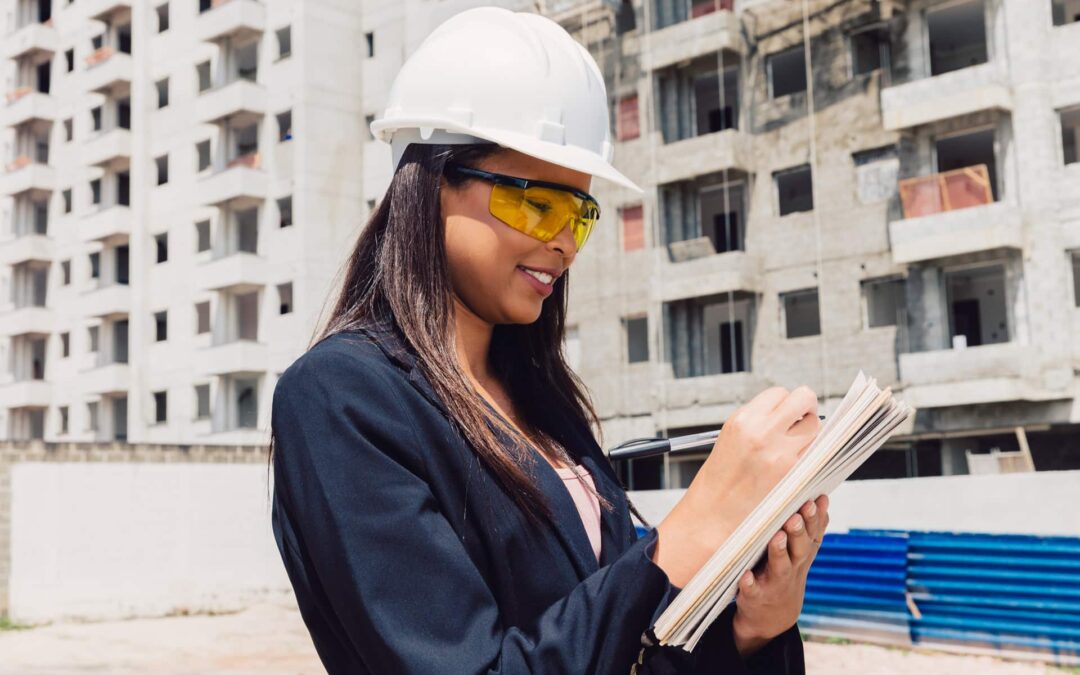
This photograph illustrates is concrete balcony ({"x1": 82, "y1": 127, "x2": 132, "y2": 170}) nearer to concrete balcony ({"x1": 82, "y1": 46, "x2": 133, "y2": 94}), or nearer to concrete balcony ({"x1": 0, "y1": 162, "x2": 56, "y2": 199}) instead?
concrete balcony ({"x1": 82, "y1": 46, "x2": 133, "y2": 94})

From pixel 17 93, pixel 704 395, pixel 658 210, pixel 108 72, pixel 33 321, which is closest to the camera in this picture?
pixel 704 395

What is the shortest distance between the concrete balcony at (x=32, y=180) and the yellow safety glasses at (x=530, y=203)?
4839 centimetres

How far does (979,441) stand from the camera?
80.8 feet

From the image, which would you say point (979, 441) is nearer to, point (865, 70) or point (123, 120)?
point (865, 70)

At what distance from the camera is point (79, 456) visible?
2191 cm

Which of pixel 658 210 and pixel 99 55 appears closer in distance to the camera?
pixel 658 210

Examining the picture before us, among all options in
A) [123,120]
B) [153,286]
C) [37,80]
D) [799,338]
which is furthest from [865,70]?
[37,80]

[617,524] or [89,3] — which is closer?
[617,524]

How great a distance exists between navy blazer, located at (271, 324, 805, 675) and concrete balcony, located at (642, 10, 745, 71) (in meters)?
28.2

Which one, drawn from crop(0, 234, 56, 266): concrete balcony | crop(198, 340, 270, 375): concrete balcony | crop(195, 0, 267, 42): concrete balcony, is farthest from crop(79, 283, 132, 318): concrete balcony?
crop(195, 0, 267, 42): concrete balcony

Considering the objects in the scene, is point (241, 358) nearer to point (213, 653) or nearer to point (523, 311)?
point (213, 653)

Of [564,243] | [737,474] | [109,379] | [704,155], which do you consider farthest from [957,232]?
[109,379]

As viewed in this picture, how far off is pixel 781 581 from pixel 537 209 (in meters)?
0.62

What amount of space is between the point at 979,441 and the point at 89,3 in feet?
117
